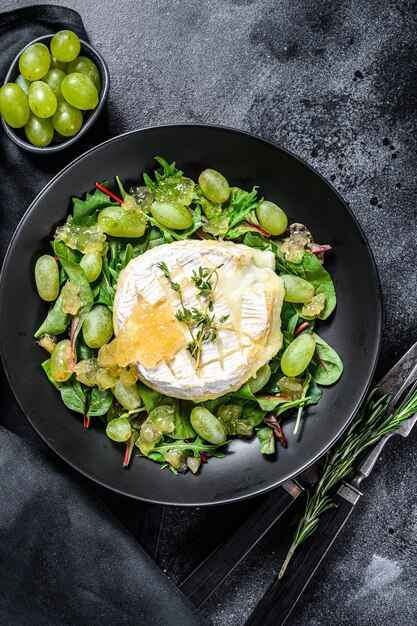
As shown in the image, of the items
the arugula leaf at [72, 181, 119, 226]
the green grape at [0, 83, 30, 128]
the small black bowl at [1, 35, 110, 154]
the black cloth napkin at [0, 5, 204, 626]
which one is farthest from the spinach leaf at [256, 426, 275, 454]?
the green grape at [0, 83, 30, 128]

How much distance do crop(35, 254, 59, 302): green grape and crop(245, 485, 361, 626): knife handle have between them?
98 centimetres

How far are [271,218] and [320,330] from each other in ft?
1.09

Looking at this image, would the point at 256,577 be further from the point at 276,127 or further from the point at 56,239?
the point at 276,127

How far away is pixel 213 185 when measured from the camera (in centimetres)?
174

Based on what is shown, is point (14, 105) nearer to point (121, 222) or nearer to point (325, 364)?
point (121, 222)

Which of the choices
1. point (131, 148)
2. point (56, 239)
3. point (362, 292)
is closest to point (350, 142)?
point (362, 292)

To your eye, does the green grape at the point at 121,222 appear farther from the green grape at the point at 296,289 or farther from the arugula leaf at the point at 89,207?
the green grape at the point at 296,289

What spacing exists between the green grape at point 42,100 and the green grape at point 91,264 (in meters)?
0.39

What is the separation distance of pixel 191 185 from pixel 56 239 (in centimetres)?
38

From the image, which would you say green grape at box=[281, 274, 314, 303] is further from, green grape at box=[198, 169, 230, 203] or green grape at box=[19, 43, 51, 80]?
green grape at box=[19, 43, 51, 80]

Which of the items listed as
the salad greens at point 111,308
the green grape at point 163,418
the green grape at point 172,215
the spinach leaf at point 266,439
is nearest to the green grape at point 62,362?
the salad greens at point 111,308

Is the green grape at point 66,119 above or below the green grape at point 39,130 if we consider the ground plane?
above

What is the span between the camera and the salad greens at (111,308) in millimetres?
1720

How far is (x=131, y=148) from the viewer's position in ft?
5.79
